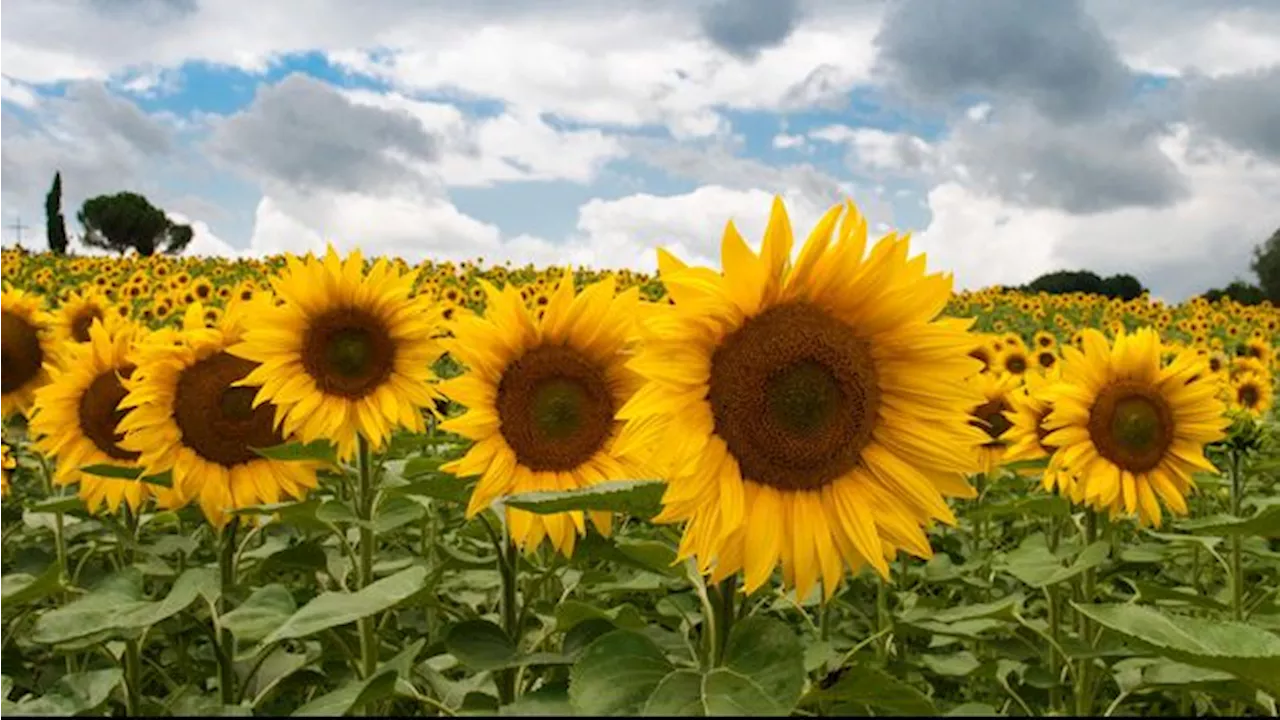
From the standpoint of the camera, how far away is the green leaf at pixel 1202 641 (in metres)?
2.01

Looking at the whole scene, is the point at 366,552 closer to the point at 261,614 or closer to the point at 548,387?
the point at 548,387

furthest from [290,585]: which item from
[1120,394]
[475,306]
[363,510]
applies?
[475,306]

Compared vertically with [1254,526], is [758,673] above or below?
below

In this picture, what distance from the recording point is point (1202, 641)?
2113mm

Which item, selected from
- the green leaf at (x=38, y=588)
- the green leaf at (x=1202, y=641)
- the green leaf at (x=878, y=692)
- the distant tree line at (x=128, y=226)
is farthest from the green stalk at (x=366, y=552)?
the distant tree line at (x=128, y=226)

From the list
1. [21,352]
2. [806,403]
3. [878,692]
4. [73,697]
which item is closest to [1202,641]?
[878,692]

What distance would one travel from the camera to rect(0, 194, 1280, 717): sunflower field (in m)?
2.19

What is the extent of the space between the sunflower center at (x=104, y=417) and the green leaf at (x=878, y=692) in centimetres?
319

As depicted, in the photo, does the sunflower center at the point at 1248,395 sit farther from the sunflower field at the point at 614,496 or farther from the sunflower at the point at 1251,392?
the sunflower field at the point at 614,496

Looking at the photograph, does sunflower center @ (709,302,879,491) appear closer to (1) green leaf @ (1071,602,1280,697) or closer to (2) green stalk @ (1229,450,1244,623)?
(1) green leaf @ (1071,602,1280,697)

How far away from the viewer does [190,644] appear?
202 inches

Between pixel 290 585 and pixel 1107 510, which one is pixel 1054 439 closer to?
pixel 1107 510

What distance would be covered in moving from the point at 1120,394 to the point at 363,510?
9.75 feet

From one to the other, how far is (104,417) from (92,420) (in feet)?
0.19
